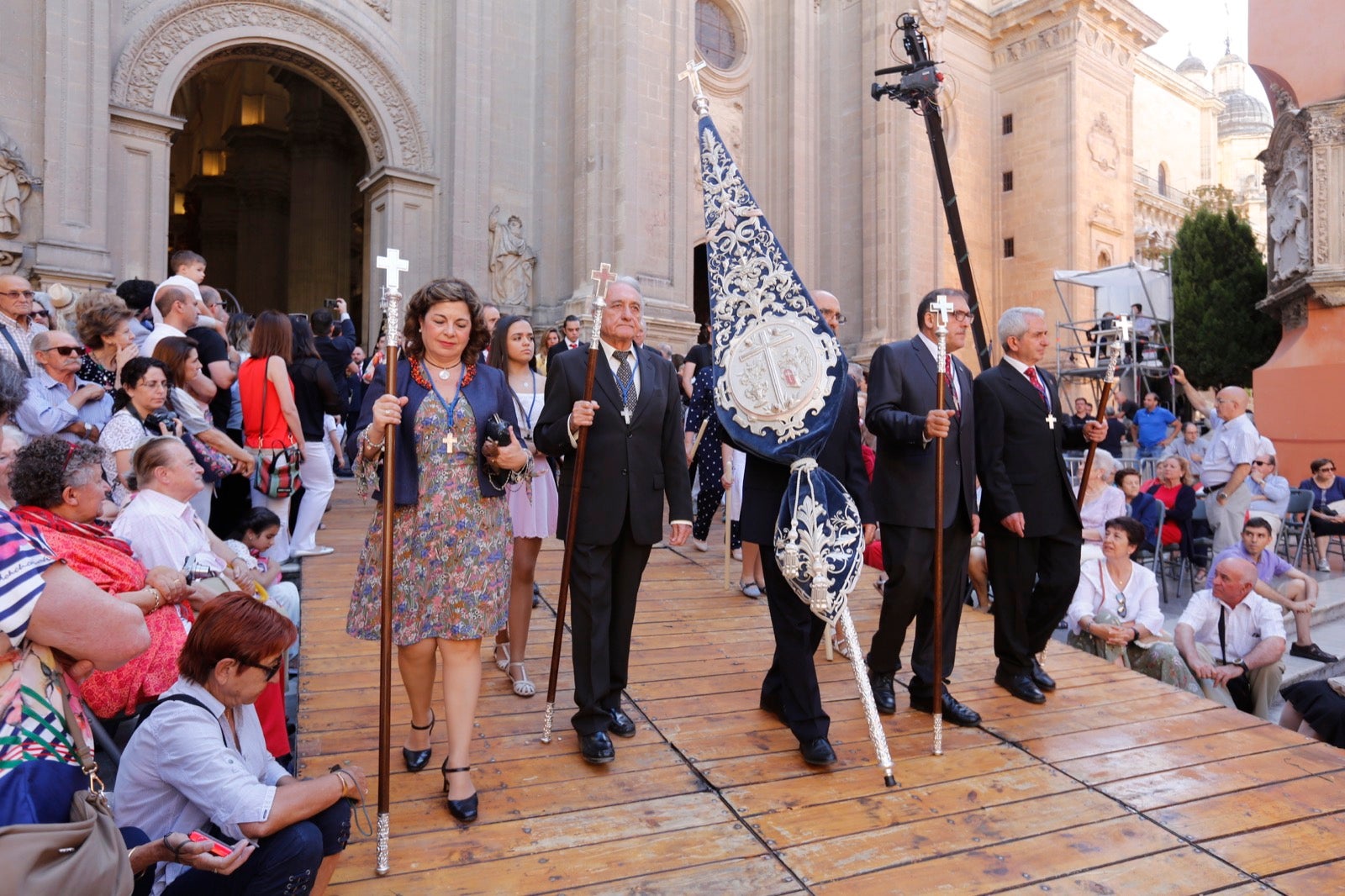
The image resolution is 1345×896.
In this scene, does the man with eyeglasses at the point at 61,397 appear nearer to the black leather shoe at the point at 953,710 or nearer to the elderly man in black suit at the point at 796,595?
the elderly man in black suit at the point at 796,595

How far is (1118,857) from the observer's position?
3.06 metres

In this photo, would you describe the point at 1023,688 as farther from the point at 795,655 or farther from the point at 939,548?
the point at 795,655

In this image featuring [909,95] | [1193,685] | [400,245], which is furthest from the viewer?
[400,245]

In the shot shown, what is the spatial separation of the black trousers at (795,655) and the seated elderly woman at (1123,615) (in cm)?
282

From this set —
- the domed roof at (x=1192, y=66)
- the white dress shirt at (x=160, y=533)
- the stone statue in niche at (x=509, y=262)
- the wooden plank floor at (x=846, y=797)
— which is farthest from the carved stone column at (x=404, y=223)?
the domed roof at (x=1192, y=66)

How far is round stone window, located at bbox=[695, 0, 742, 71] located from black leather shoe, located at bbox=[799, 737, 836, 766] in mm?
16425

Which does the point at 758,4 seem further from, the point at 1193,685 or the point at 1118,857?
the point at 1118,857

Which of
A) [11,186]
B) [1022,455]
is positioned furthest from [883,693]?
[11,186]

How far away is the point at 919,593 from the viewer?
4.18 meters

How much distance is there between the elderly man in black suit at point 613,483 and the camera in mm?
3678

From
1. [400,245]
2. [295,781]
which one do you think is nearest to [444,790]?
[295,781]

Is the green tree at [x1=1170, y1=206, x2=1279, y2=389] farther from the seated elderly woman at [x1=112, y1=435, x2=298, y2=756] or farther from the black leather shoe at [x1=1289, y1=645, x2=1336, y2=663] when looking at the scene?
the seated elderly woman at [x1=112, y1=435, x2=298, y2=756]

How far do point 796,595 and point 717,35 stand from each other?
17.1 m

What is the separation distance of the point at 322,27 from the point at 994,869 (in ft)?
46.2
